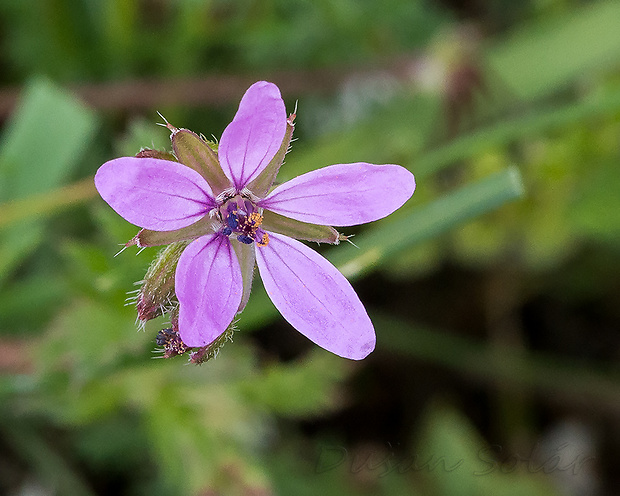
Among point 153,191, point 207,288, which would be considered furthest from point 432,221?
point 153,191

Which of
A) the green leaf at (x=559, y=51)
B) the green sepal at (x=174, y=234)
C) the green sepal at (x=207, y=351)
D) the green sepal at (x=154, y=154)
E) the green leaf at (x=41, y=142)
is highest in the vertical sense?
the green leaf at (x=559, y=51)

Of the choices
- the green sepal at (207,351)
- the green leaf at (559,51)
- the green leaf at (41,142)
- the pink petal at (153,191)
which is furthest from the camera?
the green leaf at (559,51)

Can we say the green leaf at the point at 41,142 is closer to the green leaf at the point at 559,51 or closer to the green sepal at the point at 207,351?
the green sepal at the point at 207,351

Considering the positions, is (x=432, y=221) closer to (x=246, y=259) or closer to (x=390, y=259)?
(x=246, y=259)

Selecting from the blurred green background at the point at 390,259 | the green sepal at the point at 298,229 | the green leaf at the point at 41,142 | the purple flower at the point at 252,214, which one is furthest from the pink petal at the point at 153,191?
the green leaf at the point at 41,142

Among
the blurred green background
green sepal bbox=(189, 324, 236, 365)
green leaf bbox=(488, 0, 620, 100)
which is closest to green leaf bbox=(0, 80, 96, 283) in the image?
the blurred green background

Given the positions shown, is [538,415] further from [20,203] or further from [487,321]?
[20,203]

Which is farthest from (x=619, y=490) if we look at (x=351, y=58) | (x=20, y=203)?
(x=20, y=203)

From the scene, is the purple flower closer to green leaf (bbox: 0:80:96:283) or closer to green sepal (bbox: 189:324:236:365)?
green sepal (bbox: 189:324:236:365)
